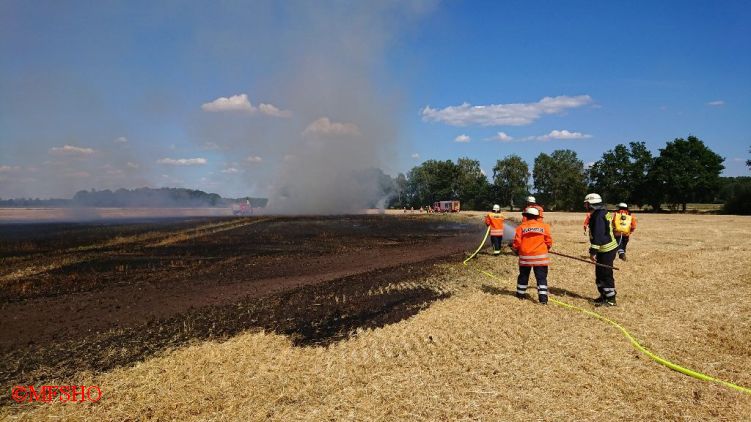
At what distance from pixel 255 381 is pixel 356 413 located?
5.55 ft

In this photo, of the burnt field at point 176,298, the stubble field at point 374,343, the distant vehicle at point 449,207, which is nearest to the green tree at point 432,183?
the distant vehicle at point 449,207

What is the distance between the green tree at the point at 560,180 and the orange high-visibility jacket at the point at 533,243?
243 ft

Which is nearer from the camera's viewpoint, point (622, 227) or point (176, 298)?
point (176, 298)

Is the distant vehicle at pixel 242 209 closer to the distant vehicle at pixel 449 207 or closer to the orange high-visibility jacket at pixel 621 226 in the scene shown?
the distant vehicle at pixel 449 207

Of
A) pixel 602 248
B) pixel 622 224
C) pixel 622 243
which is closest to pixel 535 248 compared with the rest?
pixel 602 248

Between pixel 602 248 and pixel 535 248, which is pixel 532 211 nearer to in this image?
pixel 535 248

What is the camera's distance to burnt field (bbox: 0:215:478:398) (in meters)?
7.18

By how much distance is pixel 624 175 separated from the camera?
224ft

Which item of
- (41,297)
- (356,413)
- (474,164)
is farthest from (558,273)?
(474,164)

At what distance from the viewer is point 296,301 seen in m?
10.0

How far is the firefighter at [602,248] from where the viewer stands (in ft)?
29.4

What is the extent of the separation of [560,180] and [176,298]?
80.7 m

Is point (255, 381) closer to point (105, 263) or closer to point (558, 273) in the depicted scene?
point (558, 273)

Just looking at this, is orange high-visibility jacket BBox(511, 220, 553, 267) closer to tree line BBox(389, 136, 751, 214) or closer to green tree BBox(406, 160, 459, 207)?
tree line BBox(389, 136, 751, 214)
